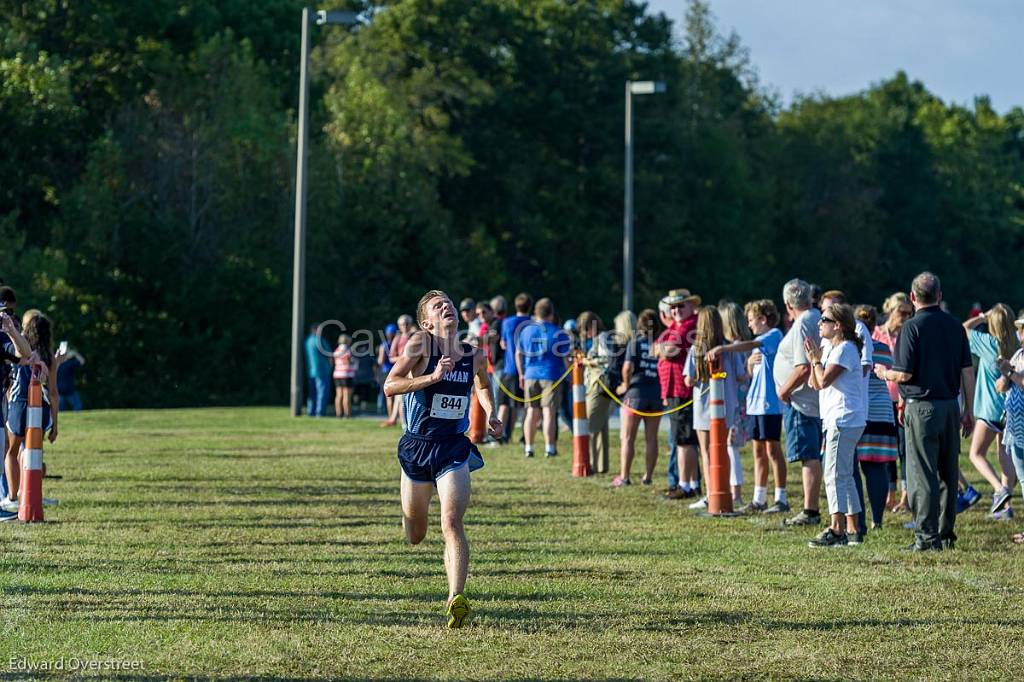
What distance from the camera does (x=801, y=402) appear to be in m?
13.4

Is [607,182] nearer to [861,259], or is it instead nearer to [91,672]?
[861,259]

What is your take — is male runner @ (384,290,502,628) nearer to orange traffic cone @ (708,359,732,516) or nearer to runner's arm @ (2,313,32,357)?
runner's arm @ (2,313,32,357)

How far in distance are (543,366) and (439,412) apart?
10564 millimetres

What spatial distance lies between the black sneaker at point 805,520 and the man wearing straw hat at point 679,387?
7.53 ft

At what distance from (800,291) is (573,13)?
50239 mm

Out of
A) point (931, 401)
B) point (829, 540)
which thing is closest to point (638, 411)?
point (829, 540)

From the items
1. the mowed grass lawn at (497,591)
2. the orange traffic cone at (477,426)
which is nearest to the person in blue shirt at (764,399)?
the mowed grass lawn at (497,591)

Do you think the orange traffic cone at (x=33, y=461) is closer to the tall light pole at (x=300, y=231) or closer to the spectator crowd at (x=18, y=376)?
the spectator crowd at (x=18, y=376)

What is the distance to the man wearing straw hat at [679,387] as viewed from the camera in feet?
51.2

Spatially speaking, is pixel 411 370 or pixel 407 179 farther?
pixel 407 179

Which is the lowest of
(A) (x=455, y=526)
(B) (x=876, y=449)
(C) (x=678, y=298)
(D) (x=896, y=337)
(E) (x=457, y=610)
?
(E) (x=457, y=610)

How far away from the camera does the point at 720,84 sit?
2963 inches

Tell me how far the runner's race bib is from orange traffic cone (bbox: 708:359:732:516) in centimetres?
559

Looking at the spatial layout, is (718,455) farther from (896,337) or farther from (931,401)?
(931,401)
